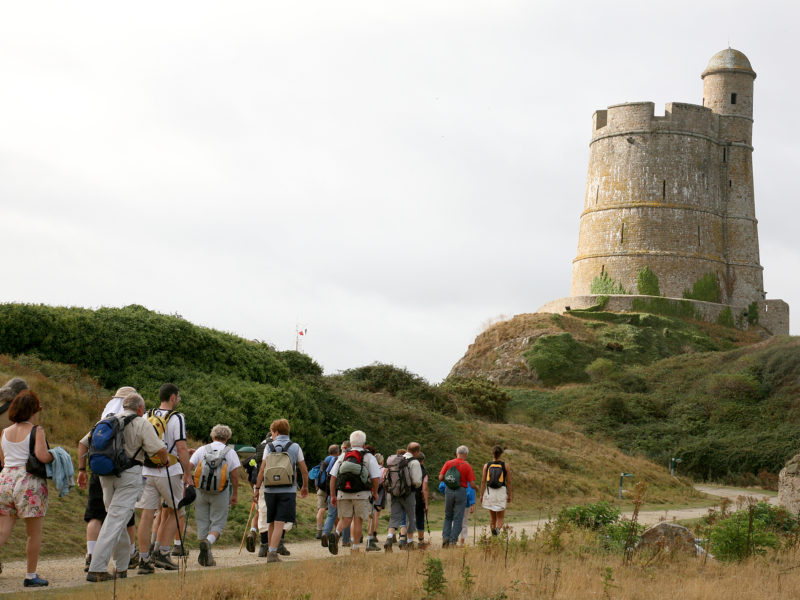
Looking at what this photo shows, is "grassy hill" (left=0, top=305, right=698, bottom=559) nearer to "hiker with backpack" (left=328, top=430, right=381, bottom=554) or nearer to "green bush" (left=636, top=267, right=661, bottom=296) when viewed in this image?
"hiker with backpack" (left=328, top=430, right=381, bottom=554)

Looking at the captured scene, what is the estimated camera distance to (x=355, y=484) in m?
12.3

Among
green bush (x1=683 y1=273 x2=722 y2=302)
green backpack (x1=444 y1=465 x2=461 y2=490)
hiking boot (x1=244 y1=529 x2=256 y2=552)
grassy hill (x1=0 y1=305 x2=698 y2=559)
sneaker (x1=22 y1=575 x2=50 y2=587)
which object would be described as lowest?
sneaker (x1=22 y1=575 x2=50 y2=587)

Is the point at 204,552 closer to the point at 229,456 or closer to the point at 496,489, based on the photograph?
the point at 229,456

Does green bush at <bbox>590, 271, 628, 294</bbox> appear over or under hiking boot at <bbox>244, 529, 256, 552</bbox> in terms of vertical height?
over

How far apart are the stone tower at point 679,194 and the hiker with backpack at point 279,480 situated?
1987 inches

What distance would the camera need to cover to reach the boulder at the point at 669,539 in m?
12.7

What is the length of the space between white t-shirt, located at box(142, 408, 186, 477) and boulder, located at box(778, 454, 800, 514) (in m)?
11.8

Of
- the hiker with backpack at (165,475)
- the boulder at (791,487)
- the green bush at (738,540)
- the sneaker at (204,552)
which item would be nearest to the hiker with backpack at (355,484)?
the sneaker at (204,552)

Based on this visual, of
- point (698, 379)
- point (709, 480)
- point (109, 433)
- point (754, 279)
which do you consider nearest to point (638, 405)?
point (698, 379)

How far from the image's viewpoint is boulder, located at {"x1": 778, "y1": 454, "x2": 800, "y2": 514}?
56.3 ft

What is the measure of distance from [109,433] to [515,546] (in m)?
5.74

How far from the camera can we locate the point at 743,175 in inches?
2489

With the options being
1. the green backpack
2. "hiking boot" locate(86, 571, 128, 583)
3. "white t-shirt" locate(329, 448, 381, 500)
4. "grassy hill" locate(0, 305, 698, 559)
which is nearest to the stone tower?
"grassy hill" locate(0, 305, 698, 559)

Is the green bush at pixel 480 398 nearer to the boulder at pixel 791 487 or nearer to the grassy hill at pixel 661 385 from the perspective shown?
the grassy hill at pixel 661 385
